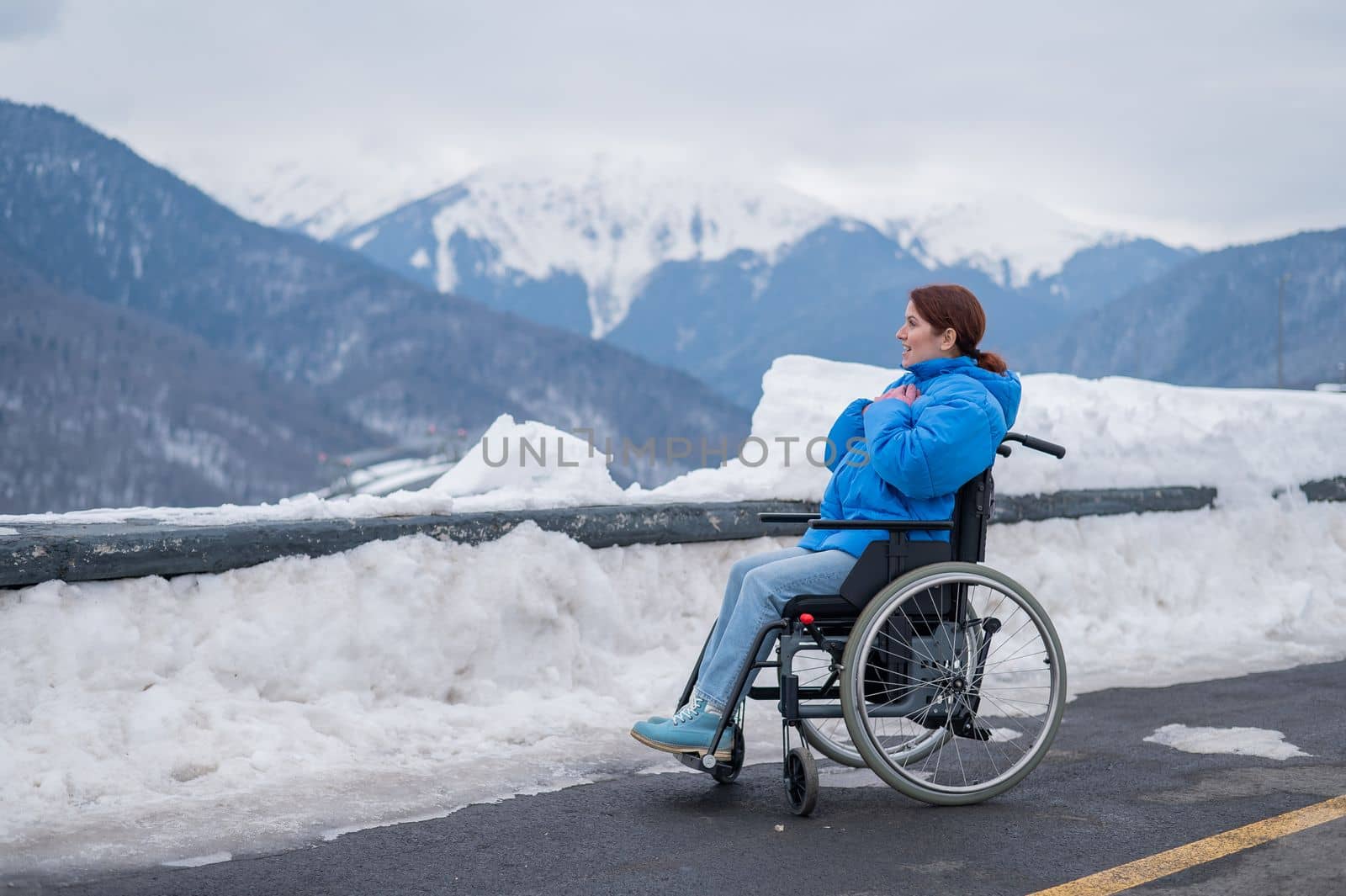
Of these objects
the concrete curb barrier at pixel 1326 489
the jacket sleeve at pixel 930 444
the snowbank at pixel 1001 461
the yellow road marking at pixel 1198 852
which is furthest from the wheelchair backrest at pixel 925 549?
the concrete curb barrier at pixel 1326 489

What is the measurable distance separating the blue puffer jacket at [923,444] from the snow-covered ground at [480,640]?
1211 millimetres

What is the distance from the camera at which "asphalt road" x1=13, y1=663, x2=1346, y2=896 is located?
331cm

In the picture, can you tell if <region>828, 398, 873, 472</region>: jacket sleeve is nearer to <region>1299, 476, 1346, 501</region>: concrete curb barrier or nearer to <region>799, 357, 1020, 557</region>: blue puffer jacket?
<region>799, 357, 1020, 557</region>: blue puffer jacket

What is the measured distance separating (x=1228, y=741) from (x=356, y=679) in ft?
10.7

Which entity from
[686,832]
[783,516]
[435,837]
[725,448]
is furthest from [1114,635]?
[435,837]

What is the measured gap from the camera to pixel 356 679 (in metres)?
5.02

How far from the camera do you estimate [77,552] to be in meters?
4.44

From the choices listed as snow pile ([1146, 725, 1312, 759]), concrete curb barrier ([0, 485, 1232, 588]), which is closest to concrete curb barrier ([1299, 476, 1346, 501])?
concrete curb barrier ([0, 485, 1232, 588])

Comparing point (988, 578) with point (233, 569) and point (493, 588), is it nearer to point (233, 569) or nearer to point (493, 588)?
point (493, 588)

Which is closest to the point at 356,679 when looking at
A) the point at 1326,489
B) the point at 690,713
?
the point at 690,713

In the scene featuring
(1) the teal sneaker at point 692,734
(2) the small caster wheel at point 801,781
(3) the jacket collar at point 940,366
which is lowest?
(2) the small caster wheel at point 801,781

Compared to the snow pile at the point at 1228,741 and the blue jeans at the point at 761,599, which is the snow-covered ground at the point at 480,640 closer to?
the snow pile at the point at 1228,741

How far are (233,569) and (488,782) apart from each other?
1.33 m

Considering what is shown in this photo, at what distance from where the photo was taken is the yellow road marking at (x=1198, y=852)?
3232 millimetres
